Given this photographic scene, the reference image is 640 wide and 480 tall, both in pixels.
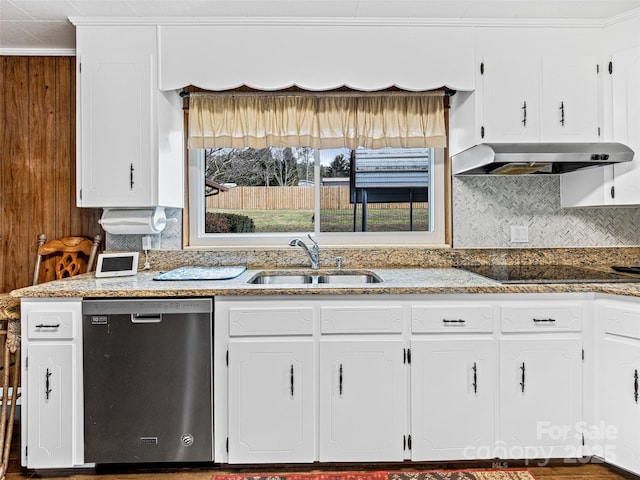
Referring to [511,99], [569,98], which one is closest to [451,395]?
[511,99]

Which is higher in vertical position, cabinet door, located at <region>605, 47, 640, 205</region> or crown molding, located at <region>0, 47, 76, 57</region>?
crown molding, located at <region>0, 47, 76, 57</region>

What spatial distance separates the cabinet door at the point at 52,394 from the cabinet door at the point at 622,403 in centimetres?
245

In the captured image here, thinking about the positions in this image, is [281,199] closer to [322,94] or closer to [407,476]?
[322,94]

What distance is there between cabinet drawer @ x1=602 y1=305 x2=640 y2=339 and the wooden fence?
1209mm

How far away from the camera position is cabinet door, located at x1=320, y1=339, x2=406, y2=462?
194cm

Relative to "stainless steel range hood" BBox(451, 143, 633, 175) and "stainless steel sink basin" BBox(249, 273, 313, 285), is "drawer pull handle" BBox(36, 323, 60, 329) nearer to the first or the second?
"stainless steel sink basin" BBox(249, 273, 313, 285)

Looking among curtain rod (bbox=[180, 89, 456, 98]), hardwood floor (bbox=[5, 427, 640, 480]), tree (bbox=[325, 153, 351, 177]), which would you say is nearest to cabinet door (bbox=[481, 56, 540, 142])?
curtain rod (bbox=[180, 89, 456, 98])

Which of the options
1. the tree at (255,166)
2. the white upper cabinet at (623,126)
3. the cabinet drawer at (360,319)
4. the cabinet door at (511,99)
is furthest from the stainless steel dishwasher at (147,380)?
the white upper cabinet at (623,126)

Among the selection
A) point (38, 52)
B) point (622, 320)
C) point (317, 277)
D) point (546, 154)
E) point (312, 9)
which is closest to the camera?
point (622, 320)

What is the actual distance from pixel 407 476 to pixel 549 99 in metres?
2.09

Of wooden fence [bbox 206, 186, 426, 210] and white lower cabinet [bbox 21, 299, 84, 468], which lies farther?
wooden fence [bbox 206, 186, 426, 210]

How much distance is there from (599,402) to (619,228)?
3.89 feet

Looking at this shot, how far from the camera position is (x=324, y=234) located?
2.72 meters

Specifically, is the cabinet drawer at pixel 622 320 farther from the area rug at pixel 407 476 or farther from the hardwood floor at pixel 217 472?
the area rug at pixel 407 476
